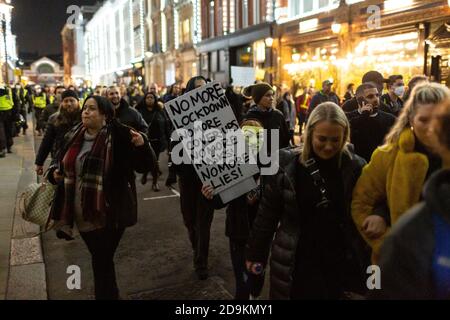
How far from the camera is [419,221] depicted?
1.60m

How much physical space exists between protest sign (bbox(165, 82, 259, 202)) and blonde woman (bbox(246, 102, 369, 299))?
4.43 ft

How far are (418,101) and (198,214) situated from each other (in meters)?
2.73

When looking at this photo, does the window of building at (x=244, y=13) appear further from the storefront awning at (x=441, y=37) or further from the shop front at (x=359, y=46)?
the storefront awning at (x=441, y=37)

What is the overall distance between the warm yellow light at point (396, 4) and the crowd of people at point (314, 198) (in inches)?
430

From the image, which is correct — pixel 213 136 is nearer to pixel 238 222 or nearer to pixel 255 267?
pixel 238 222

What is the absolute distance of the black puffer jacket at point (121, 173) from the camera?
3908 mm

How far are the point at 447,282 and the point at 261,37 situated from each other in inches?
935

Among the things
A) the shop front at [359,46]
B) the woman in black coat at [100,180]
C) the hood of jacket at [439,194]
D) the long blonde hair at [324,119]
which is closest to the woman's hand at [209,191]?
the woman in black coat at [100,180]

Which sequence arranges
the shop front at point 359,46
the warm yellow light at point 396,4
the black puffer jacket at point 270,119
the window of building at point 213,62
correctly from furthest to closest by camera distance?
the window of building at point 213,62 < the warm yellow light at point 396,4 < the shop front at point 359,46 < the black puffer jacket at point 270,119
